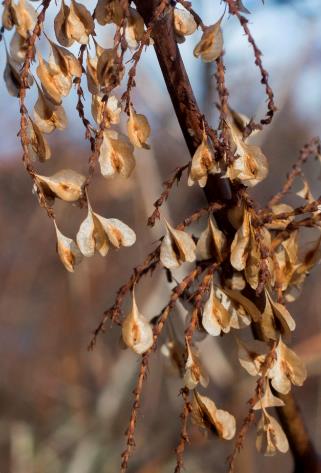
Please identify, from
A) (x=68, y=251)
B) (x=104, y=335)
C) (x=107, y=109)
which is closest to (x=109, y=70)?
(x=107, y=109)

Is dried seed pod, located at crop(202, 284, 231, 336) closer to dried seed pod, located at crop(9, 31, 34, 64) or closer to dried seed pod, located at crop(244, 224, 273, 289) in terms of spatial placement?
dried seed pod, located at crop(244, 224, 273, 289)

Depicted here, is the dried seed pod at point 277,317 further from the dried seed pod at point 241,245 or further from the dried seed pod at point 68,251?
the dried seed pod at point 68,251

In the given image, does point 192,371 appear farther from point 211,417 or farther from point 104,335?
point 104,335

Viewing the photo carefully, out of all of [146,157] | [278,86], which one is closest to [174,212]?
[278,86]

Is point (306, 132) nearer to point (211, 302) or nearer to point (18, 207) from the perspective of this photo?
point (18, 207)

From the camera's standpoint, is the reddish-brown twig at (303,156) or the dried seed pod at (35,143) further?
the reddish-brown twig at (303,156)

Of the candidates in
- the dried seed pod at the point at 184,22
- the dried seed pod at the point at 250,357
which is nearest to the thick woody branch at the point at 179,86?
the dried seed pod at the point at 184,22

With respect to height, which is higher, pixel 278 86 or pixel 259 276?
pixel 259 276
